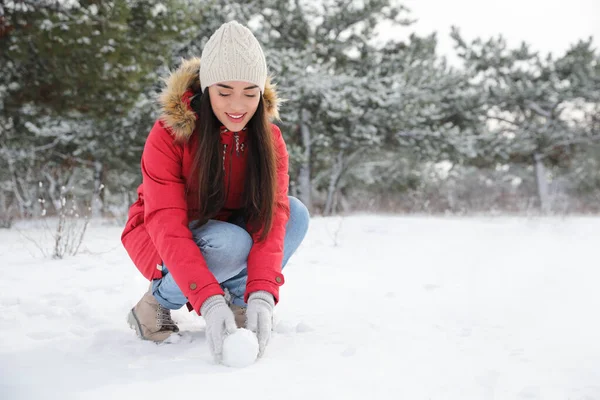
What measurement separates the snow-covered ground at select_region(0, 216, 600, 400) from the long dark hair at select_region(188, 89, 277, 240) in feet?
1.61

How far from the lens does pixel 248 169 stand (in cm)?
185

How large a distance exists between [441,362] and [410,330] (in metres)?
0.40

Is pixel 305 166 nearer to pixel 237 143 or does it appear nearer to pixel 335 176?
pixel 335 176

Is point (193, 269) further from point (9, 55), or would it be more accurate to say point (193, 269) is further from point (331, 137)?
point (331, 137)

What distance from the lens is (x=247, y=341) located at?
1485mm

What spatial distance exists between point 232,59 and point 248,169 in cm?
42

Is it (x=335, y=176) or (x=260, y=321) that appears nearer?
(x=260, y=321)

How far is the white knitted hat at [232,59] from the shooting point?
167cm

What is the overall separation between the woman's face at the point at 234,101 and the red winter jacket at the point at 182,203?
3.3 inches

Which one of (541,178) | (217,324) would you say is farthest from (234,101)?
(541,178)

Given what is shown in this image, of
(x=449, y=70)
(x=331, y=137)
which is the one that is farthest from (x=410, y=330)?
(x=449, y=70)

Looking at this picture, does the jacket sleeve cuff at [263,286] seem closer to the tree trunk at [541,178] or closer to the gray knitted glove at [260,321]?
the gray knitted glove at [260,321]

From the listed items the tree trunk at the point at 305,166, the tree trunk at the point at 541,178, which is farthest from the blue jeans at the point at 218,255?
the tree trunk at the point at 541,178

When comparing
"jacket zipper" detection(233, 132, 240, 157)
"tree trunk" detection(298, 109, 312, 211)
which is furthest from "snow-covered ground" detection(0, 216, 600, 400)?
"tree trunk" detection(298, 109, 312, 211)
